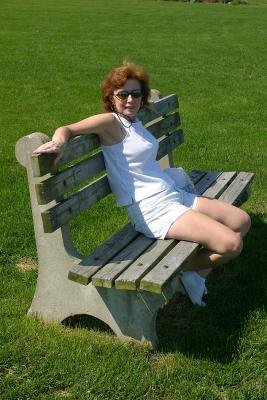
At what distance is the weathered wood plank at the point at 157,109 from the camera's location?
5.35 meters

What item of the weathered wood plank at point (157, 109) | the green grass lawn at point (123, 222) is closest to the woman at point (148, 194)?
the green grass lawn at point (123, 222)

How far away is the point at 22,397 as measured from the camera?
3.49 m

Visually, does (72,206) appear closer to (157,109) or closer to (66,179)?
(66,179)

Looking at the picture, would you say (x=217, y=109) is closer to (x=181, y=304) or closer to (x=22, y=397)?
(x=181, y=304)

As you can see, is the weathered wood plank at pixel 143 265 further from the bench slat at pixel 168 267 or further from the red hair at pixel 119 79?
the red hair at pixel 119 79

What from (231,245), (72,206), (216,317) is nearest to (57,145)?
(72,206)

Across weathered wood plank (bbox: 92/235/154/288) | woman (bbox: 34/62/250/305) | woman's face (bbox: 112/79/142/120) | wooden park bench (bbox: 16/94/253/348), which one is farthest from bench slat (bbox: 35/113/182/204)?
weathered wood plank (bbox: 92/235/154/288)

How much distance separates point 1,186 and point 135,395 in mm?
3853

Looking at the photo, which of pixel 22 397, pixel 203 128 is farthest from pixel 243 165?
pixel 22 397

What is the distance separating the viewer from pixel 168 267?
3.73 meters

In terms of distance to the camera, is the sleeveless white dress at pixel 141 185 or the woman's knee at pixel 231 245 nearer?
the woman's knee at pixel 231 245

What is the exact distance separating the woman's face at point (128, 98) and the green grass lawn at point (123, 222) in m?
1.39

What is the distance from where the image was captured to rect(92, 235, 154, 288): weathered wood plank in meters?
3.64

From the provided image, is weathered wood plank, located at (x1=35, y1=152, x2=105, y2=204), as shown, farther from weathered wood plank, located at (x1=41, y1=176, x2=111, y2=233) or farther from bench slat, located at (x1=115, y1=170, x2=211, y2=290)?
bench slat, located at (x1=115, y1=170, x2=211, y2=290)
